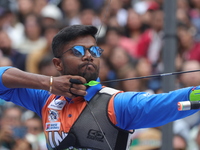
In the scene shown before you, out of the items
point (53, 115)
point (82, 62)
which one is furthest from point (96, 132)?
point (82, 62)

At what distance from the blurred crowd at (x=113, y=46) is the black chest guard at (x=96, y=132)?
285 centimetres

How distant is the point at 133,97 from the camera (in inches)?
149

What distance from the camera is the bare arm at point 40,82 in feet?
12.8

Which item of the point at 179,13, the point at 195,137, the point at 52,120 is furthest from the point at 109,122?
the point at 179,13

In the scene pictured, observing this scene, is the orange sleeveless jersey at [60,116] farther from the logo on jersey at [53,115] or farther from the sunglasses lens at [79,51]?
the sunglasses lens at [79,51]

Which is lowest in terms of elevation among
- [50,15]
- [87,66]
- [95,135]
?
[95,135]

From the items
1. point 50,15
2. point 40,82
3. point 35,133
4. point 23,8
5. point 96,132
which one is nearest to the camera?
point 96,132

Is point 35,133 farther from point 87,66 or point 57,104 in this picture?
point 87,66

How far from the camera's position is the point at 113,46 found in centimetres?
830

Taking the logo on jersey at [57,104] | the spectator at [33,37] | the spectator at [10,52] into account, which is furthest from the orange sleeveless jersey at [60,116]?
the spectator at [33,37]

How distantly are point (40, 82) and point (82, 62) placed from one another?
356 mm

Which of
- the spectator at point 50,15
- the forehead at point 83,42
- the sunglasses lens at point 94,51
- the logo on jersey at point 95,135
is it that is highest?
the spectator at point 50,15

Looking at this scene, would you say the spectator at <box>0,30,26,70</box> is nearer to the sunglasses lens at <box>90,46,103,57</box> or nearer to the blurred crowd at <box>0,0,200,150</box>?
the blurred crowd at <box>0,0,200,150</box>

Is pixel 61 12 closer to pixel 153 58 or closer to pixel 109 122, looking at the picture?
pixel 153 58
